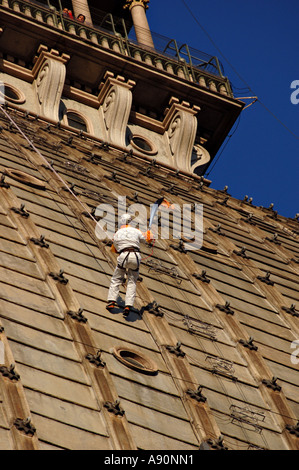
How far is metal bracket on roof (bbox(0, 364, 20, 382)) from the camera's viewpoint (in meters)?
30.8

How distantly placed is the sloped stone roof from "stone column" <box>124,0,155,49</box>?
2015 cm

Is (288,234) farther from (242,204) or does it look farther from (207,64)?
(207,64)

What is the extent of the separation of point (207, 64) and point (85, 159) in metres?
17.2

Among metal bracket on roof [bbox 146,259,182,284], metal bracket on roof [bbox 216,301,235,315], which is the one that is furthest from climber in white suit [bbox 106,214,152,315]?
metal bracket on roof [bbox 146,259,182,284]

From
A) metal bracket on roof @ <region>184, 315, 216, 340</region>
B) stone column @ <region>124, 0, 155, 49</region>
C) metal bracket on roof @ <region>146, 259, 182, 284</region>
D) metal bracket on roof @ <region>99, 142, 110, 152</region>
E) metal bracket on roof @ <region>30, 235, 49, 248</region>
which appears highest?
stone column @ <region>124, 0, 155, 49</region>

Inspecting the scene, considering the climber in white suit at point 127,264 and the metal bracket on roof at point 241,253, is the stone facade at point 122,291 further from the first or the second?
the climber in white suit at point 127,264

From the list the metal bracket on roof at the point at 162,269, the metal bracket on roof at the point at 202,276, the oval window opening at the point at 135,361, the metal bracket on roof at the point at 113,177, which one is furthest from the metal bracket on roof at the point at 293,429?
the metal bracket on roof at the point at 113,177

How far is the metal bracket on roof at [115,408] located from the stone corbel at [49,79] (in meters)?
Answer: 31.4

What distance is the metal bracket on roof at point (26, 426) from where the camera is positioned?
28875mm

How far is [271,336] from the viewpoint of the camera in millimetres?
41562

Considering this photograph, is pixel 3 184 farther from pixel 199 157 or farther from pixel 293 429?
pixel 199 157

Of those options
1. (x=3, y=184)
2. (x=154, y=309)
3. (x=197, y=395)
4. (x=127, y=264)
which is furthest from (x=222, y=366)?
(x=3, y=184)

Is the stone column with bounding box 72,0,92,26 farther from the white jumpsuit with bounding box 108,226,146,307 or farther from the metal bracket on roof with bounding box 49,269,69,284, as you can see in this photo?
the white jumpsuit with bounding box 108,226,146,307

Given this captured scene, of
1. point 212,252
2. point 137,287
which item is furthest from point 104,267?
point 212,252
